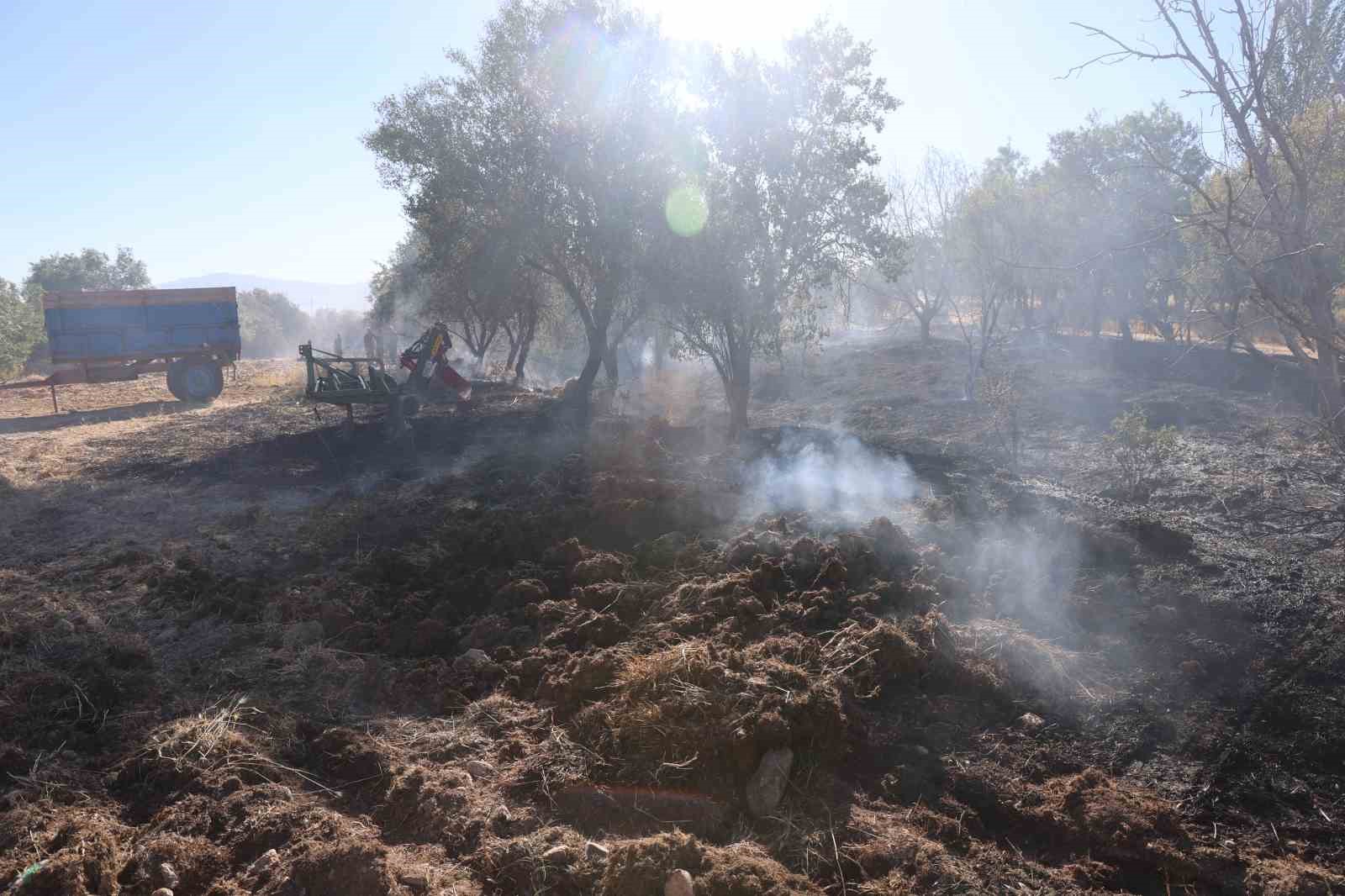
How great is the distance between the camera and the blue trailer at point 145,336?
17516 mm

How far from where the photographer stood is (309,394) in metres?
11.8

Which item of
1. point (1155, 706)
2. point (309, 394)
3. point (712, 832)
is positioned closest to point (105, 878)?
point (712, 832)

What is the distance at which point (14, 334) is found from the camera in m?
27.0

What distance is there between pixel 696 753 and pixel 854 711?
908 millimetres

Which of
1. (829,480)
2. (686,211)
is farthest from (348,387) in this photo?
(829,480)

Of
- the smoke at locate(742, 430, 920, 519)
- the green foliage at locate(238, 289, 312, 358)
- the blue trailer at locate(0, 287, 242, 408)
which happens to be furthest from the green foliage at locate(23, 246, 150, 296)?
the smoke at locate(742, 430, 920, 519)

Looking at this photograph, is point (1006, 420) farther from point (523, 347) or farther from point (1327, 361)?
point (523, 347)

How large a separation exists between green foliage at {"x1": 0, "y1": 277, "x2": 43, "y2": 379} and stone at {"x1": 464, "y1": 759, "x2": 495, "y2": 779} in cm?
2848

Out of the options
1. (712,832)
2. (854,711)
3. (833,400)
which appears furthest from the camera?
(833,400)

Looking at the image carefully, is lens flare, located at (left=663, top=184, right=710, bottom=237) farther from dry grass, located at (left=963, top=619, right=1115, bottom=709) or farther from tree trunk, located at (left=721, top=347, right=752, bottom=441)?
dry grass, located at (left=963, top=619, right=1115, bottom=709)

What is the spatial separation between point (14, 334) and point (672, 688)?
103ft

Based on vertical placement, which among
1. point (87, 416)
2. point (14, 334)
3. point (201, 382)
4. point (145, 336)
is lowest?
point (87, 416)

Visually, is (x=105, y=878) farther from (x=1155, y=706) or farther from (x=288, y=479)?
(x=288, y=479)

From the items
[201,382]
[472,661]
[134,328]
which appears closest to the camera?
[472,661]
